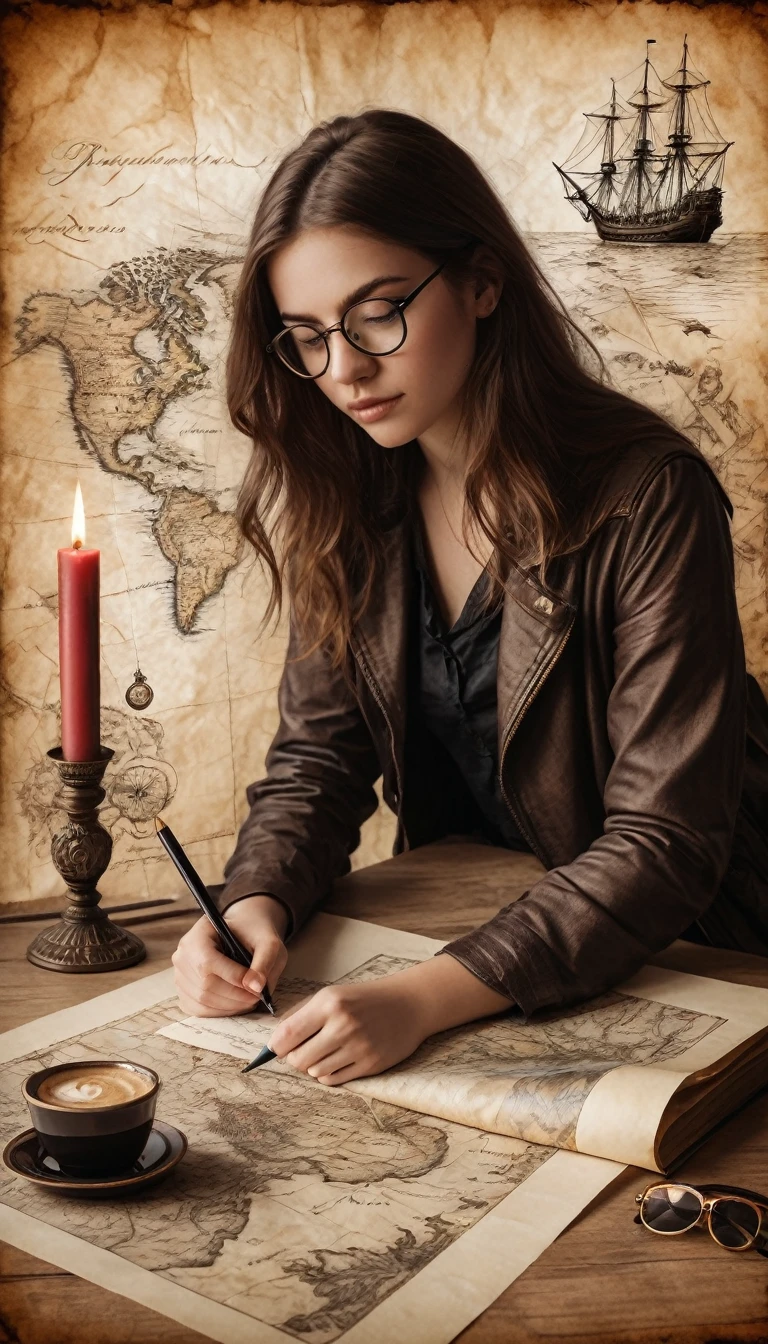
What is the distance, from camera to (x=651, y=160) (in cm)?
217

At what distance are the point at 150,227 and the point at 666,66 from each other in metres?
0.88

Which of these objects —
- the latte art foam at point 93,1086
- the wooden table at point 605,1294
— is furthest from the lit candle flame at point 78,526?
the wooden table at point 605,1294

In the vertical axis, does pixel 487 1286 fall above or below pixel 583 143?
Result: below

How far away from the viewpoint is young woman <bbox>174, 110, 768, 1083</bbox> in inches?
54.9

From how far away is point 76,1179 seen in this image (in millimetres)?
980

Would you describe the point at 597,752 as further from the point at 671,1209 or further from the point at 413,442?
the point at 671,1209

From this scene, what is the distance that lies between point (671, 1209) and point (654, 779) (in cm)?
58

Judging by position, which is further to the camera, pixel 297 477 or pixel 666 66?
pixel 666 66

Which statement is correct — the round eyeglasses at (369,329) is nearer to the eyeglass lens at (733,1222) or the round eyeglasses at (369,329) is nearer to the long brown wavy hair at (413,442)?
the long brown wavy hair at (413,442)

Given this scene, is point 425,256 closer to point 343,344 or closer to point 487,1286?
point 343,344

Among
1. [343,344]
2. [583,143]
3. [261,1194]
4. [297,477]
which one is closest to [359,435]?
[297,477]

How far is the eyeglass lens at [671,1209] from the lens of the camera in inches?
37.3

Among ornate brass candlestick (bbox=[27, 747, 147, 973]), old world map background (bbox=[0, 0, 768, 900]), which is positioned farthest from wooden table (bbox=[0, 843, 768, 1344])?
old world map background (bbox=[0, 0, 768, 900])

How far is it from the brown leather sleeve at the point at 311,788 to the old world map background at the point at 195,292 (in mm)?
396
